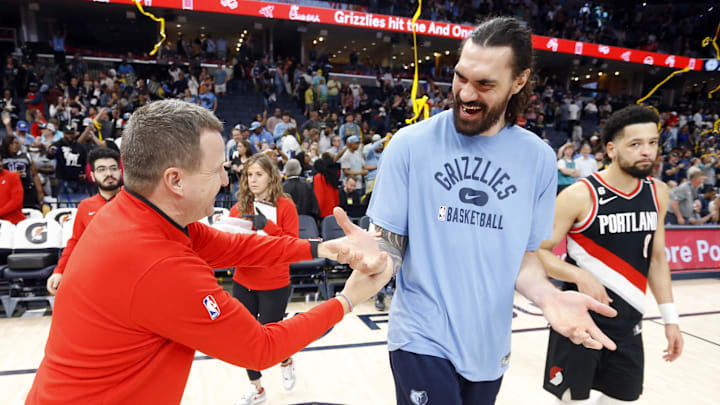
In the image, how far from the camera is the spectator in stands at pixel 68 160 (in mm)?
7312

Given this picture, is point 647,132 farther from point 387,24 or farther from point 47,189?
point 387,24

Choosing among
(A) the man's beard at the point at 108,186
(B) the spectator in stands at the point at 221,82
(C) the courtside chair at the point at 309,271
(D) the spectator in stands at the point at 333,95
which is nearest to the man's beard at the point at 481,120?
(A) the man's beard at the point at 108,186

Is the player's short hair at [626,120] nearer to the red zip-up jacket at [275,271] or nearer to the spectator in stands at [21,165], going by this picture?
the red zip-up jacket at [275,271]

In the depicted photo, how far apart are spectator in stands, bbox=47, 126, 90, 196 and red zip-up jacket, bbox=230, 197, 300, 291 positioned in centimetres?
580

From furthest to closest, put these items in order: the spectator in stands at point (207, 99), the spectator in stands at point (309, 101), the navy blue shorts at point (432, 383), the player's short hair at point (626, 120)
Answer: the spectator in stands at point (309, 101) → the spectator in stands at point (207, 99) → the player's short hair at point (626, 120) → the navy blue shorts at point (432, 383)

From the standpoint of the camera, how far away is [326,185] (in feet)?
22.0

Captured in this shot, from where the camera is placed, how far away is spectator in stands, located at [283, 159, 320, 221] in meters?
6.01

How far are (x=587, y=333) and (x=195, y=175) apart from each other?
131 cm

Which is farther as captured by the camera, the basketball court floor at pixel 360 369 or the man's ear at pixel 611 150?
the basketball court floor at pixel 360 369

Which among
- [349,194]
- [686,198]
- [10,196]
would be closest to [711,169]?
[686,198]

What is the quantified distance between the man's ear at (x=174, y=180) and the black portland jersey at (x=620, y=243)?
2.09m

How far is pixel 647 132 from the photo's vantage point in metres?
2.28

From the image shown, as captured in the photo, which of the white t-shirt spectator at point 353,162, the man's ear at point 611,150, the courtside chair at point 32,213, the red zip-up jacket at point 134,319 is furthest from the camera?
the white t-shirt spectator at point 353,162

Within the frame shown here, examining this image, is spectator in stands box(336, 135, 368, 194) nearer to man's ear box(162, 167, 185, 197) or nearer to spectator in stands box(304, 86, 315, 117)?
spectator in stands box(304, 86, 315, 117)
